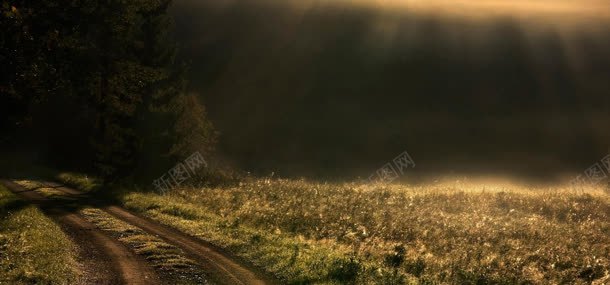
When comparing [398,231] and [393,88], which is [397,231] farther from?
[393,88]

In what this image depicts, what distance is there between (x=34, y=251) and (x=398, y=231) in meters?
15.2

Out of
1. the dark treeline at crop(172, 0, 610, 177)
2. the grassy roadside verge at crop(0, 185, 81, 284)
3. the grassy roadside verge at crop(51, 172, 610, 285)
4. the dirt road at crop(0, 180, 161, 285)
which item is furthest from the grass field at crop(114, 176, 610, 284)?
the dark treeline at crop(172, 0, 610, 177)

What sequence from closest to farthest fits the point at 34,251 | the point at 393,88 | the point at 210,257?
the point at 34,251 → the point at 210,257 → the point at 393,88

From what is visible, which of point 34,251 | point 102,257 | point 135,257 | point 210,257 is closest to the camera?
point 34,251

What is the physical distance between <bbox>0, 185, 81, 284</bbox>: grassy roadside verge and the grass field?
606 centimetres

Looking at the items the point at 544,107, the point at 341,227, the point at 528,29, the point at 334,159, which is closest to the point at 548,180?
the point at 334,159

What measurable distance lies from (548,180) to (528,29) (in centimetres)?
9619

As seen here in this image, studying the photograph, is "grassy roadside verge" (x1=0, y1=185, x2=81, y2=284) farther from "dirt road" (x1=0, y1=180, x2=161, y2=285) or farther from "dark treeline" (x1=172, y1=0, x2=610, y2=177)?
"dark treeline" (x1=172, y1=0, x2=610, y2=177)

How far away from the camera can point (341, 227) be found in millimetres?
24750

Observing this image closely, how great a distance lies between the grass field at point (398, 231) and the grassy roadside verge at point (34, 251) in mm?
6057

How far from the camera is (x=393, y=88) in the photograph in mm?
118375

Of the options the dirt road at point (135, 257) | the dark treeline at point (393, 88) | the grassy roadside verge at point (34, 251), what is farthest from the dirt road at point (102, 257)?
the dark treeline at point (393, 88)

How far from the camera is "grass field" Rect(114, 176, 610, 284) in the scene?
1791cm

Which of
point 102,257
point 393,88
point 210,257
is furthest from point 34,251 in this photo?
point 393,88
